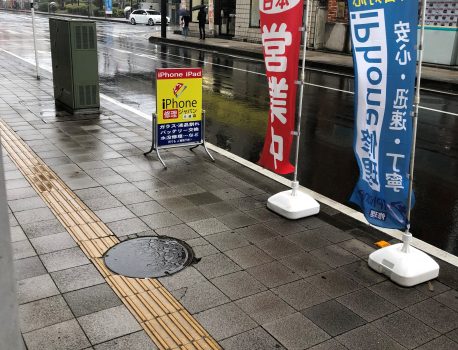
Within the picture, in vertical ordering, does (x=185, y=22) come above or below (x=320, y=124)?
above

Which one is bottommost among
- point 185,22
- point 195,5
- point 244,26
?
point 244,26

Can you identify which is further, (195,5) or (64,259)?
(195,5)

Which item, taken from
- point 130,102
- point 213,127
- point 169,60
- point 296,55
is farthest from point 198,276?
point 169,60

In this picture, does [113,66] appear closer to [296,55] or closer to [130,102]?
[130,102]

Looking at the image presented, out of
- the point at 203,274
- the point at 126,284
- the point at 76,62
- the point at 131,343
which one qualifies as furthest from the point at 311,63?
the point at 131,343

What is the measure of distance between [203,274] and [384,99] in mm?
2252

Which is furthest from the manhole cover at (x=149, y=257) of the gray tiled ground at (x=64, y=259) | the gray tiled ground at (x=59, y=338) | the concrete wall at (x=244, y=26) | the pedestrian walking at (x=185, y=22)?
the pedestrian walking at (x=185, y=22)

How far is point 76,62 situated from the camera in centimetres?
1028

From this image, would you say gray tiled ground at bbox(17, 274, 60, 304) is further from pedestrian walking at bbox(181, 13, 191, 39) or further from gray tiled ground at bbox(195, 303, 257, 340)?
pedestrian walking at bbox(181, 13, 191, 39)

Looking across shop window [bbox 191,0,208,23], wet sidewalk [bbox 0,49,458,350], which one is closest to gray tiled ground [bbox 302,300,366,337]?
wet sidewalk [bbox 0,49,458,350]

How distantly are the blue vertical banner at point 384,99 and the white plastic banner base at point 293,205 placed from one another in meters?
1.20

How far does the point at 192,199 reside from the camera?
651cm

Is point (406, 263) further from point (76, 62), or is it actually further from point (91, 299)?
point (76, 62)

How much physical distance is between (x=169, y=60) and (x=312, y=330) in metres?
19.8
